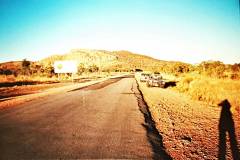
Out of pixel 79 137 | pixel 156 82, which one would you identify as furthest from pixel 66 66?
pixel 79 137

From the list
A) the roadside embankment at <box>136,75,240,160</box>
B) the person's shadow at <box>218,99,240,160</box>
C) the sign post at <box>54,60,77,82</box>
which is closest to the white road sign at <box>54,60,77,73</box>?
the sign post at <box>54,60,77,82</box>

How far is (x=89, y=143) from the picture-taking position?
6668 mm

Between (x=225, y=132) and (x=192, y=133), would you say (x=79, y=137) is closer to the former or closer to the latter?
(x=192, y=133)

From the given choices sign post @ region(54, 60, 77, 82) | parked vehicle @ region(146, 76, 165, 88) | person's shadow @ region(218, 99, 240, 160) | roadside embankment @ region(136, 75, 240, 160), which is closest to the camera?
person's shadow @ region(218, 99, 240, 160)

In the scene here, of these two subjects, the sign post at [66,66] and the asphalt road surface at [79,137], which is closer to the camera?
the asphalt road surface at [79,137]

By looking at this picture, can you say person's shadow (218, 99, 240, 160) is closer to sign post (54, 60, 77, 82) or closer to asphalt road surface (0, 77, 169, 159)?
asphalt road surface (0, 77, 169, 159)

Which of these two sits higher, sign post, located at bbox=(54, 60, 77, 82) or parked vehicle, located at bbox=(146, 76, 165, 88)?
sign post, located at bbox=(54, 60, 77, 82)

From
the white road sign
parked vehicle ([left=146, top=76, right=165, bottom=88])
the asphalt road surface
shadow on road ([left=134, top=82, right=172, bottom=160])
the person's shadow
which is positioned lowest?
the person's shadow

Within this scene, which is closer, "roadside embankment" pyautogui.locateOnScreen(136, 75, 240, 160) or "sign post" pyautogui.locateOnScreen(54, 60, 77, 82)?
"roadside embankment" pyautogui.locateOnScreen(136, 75, 240, 160)

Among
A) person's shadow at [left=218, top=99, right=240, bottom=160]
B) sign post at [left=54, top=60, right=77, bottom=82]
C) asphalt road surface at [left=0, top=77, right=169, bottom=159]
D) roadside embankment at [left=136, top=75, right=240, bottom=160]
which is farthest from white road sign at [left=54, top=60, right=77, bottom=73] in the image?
person's shadow at [left=218, top=99, right=240, bottom=160]

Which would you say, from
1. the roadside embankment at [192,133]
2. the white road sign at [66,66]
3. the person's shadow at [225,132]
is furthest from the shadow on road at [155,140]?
the white road sign at [66,66]

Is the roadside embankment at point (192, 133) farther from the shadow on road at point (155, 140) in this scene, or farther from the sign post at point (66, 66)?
the sign post at point (66, 66)

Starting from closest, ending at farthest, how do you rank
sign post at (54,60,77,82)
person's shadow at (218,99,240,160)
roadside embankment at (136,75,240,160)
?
1. person's shadow at (218,99,240,160)
2. roadside embankment at (136,75,240,160)
3. sign post at (54,60,77,82)

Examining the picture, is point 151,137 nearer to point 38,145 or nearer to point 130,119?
point 130,119
